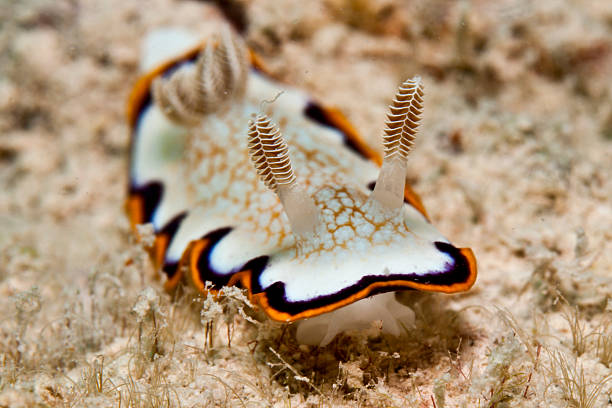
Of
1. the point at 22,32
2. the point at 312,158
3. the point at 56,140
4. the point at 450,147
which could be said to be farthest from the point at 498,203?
the point at 22,32

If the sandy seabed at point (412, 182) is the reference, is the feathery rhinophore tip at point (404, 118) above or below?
above

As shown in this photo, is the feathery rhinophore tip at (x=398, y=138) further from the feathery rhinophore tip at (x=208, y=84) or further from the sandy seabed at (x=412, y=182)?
the feathery rhinophore tip at (x=208, y=84)

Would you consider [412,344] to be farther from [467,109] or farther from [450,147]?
[467,109]

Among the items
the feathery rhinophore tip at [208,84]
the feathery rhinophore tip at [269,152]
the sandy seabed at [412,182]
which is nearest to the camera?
the feathery rhinophore tip at [269,152]

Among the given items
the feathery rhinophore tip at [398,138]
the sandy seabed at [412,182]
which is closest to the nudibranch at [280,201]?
the feathery rhinophore tip at [398,138]

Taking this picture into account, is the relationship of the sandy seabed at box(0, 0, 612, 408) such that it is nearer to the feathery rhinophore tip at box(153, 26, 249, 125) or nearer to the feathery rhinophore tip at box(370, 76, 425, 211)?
the feathery rhinophore tip at box(370, 76, 425, 211)

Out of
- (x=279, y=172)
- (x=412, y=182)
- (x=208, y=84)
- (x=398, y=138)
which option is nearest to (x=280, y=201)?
(x=279, y=172)

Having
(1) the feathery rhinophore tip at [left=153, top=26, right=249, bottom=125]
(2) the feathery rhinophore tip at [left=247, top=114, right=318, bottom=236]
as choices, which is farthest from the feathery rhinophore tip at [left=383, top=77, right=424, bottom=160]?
(1) the feathery rhinophore tip at [left=153, top=26, right=249, bottom=125]

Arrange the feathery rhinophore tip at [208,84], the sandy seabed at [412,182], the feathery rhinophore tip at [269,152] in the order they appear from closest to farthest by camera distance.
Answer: the feathery rhinophore tip at [269,152]
the sandy seabed at [412,182]
the feathery rhinophore tip at [208,84]
